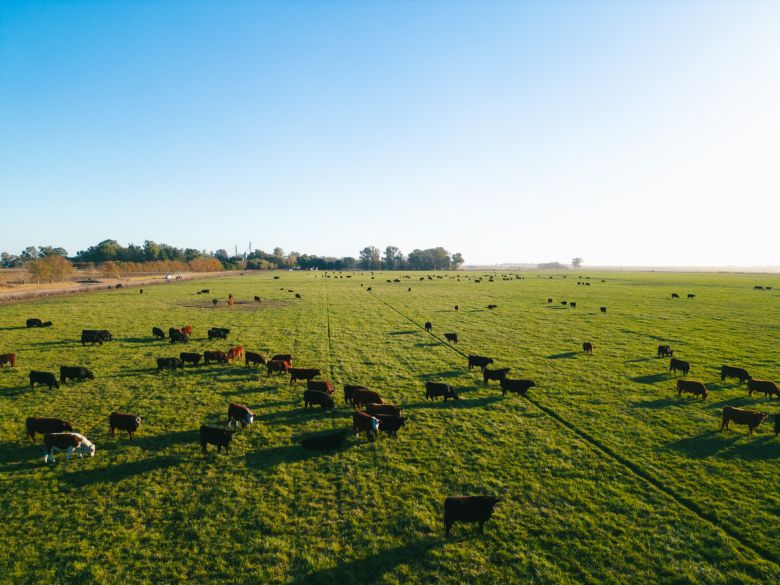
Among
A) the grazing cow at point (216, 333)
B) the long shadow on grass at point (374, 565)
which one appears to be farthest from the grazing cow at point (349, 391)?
the grazing cow at point (216, 333)

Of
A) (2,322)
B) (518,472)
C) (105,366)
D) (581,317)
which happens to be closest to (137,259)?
(2,322)

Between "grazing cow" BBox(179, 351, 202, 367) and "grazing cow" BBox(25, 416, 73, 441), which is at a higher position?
"grazing cow" BBox(179, 351, 202, 367)

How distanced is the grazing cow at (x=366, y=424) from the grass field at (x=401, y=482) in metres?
0.52

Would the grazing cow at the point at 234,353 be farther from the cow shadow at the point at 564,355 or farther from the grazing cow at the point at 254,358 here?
the cow shadow at the point at 564,355

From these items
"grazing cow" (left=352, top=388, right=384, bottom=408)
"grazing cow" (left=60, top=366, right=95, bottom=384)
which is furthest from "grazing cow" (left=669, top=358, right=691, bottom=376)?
"grazing cow" (left=60, top=366, right=95, bottom=384)

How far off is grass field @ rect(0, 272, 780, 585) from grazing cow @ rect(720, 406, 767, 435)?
476 mm

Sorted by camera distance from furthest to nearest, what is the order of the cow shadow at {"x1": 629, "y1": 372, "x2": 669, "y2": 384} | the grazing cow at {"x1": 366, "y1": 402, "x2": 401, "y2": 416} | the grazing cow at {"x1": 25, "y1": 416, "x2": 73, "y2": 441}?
the cow shadow at {"x1": 629, "y1": 372, "x2": 669, "y2": 384} → the grazing cow at {"x1": 366, "y1": 402, "x2": 401, "y2": 416} → the grazing cow at {"x1": 25, "y1": 416, "x2": 73, "y2": 441}

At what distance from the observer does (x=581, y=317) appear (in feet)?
130

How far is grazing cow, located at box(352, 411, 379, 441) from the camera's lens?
13866mm

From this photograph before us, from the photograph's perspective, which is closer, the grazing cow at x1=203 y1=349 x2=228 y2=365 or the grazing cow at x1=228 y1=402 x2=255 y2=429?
the grazing cow at x1=228 y1=402 x2=255 y2=429

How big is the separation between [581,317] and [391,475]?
1381 inches

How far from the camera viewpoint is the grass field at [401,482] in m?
8.32

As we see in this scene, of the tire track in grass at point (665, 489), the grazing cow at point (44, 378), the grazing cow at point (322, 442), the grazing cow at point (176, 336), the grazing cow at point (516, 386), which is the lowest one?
the tire track in grass at point (665, 489)

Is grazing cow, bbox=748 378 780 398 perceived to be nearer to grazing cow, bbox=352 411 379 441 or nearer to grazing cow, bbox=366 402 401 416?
grazing cow, bbox=366 402 401 416
